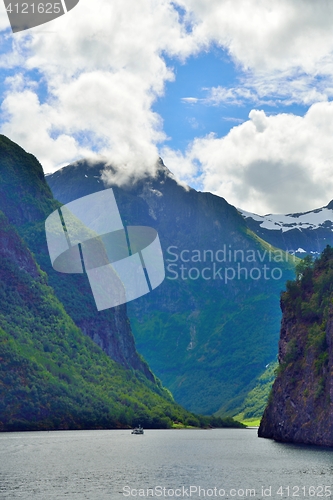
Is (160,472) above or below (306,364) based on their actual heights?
below

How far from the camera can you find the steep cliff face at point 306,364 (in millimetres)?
145500

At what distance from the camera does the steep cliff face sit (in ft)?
477

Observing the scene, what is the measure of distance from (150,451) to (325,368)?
40101 mm

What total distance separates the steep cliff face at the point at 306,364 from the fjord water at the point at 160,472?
786 cm

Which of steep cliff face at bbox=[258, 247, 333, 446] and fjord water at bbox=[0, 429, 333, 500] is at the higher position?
steep cliff face at bbox=[258, 247, 333, 446]

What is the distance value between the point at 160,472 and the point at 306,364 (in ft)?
216

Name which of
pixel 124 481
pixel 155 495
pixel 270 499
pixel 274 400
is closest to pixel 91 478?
pixel 124 481

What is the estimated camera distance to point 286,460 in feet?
383

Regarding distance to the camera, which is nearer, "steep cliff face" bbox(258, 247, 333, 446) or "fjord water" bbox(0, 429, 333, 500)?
"fjord water" bbox(0, 429, 333, 500)

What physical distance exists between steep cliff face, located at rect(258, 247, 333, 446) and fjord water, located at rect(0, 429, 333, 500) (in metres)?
7.86

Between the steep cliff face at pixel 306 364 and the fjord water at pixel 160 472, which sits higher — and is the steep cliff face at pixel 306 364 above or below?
above

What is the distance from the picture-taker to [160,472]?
102 m

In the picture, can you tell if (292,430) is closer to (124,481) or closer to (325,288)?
(325,288)

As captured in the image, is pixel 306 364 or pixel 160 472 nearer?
pixel 160 472
